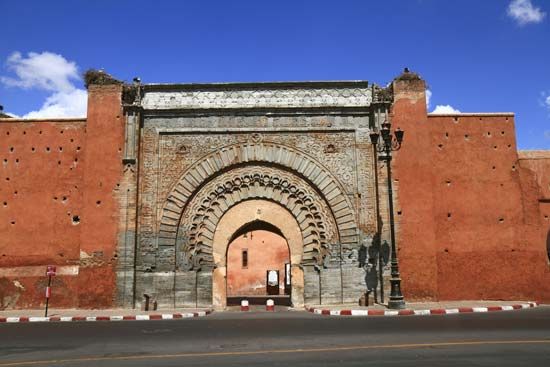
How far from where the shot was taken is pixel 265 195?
46.3 feet

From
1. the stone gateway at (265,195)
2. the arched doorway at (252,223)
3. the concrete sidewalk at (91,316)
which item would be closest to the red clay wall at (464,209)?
the stone gateway at (265,195)

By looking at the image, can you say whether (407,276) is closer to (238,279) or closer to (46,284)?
(46,284)

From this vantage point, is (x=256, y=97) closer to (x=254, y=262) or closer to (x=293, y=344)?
(x=293, y=344)

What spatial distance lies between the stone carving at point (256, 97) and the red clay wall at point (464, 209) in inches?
53.3

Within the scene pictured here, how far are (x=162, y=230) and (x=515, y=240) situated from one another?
9.46 m

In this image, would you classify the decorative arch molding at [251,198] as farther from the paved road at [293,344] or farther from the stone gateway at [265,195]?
the paved road at [293,344]

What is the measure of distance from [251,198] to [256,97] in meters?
2.92

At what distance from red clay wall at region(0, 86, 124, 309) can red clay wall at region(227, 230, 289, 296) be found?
12.4 m

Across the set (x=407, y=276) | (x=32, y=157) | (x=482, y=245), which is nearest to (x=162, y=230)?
(x=32, y=157)

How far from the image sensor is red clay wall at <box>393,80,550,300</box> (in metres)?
13.6

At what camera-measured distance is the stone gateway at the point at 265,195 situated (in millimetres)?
13523

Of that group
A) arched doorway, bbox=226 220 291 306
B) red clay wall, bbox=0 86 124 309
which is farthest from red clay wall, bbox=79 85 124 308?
arched doorway, bbox=226 220 291 306

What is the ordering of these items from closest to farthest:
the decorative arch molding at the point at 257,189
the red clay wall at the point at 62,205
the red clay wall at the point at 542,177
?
the red clay wall at the point at 62,205
the decorative arch molding at the point at 257,189
the red clay wall at the point at 542,177

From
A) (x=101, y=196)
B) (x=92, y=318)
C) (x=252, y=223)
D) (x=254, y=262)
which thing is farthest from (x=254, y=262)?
(x=92, y=318)
